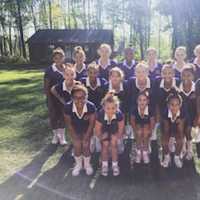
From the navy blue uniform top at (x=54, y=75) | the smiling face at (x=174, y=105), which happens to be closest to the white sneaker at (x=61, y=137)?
the navy blue uniform top at (x=54, y=75)

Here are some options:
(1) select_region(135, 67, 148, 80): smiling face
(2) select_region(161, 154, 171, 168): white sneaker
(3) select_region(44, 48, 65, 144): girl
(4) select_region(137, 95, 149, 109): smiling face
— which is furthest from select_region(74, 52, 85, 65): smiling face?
(2) select_region(161, 154, 171, 168): white sneaker

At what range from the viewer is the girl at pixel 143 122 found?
5.32 m

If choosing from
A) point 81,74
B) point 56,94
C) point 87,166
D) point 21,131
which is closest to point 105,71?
point 81,74

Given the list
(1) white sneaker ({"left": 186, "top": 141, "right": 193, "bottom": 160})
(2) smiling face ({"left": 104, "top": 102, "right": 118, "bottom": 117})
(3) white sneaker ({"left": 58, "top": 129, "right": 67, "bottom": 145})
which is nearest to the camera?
(2) smiling face ({"left": 104, "top": 102, "right": 118, "bottom": 117})

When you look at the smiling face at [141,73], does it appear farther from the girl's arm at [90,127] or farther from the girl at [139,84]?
the girl's arm at [90,127]

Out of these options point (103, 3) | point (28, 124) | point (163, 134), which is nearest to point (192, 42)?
point (103, 3)

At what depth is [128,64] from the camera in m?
6.51

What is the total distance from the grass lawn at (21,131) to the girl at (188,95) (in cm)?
204

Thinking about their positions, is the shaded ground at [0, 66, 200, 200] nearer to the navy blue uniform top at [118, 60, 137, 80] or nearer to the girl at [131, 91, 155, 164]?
the girl at [131, 91, 155, 164]

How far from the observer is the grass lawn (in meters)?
5.73

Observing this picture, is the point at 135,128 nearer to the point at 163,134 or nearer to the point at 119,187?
the point at 163,134

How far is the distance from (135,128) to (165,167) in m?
0.69

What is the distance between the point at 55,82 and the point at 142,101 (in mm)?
1689

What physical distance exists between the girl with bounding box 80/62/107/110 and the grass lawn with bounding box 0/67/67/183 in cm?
112
